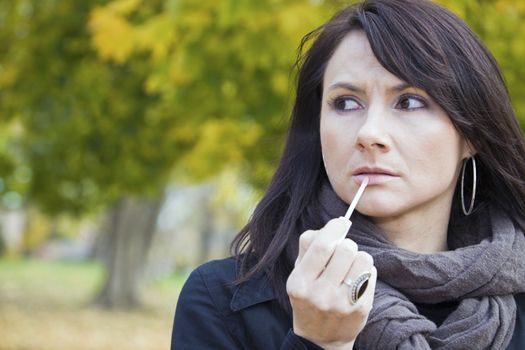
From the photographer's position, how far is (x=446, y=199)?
2.27m

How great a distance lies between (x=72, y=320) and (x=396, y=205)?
510 inches

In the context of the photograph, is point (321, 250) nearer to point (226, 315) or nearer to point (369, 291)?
point (369, 291)

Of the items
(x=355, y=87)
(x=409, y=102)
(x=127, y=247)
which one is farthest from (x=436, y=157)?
(x=127, y=247)

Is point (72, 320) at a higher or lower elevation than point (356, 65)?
lower

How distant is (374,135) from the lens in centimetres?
200

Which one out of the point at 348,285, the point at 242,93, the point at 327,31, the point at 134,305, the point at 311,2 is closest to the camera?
the point at 348,285

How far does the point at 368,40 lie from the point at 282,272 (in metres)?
0.56

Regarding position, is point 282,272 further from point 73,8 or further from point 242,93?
point 73,8

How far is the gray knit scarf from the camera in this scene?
1997 millimetres

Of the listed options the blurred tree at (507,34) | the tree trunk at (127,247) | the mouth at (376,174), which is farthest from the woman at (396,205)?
the tree trunk at (127,247)

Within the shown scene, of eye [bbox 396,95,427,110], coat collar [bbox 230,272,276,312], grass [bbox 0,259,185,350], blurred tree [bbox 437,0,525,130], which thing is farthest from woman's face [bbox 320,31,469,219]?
grass [bbox 0,259,185,350]

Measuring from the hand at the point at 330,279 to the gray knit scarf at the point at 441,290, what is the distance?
241 mm

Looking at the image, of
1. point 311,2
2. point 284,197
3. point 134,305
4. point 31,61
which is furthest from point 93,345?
point 284,197

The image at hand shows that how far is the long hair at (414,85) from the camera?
2.10m
